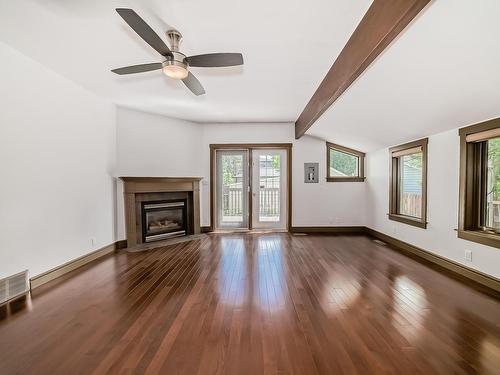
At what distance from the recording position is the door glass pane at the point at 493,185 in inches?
108

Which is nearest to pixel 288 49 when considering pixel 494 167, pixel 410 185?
pixel 494 167

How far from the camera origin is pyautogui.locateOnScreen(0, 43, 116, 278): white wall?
242 cm

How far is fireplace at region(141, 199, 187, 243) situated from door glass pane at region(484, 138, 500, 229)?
16.4 ft

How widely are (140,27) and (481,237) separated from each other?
4.03m

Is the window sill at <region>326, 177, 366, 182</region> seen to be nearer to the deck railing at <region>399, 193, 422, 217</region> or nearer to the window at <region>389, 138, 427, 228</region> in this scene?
the window at <region>389, 138, 427, 228</region>

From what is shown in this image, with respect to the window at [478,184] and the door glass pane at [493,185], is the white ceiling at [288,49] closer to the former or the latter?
the window at [478,184]

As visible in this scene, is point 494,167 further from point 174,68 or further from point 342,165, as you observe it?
point 174,68

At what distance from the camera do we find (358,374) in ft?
4.72

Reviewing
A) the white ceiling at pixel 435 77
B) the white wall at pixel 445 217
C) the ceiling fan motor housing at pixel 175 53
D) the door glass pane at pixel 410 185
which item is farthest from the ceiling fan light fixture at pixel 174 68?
the door glass pane at pixel 410 185

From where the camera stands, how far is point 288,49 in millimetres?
2428

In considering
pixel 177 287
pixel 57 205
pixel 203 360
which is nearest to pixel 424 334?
pixel 203 360

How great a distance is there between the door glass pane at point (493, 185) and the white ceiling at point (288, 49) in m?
0.42

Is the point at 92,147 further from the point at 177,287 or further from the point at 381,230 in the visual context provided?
the point at 381,230

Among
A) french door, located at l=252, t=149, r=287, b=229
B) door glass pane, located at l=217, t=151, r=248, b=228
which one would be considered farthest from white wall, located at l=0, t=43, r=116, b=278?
french door, located at l=252, t=149, r=287, b=229
